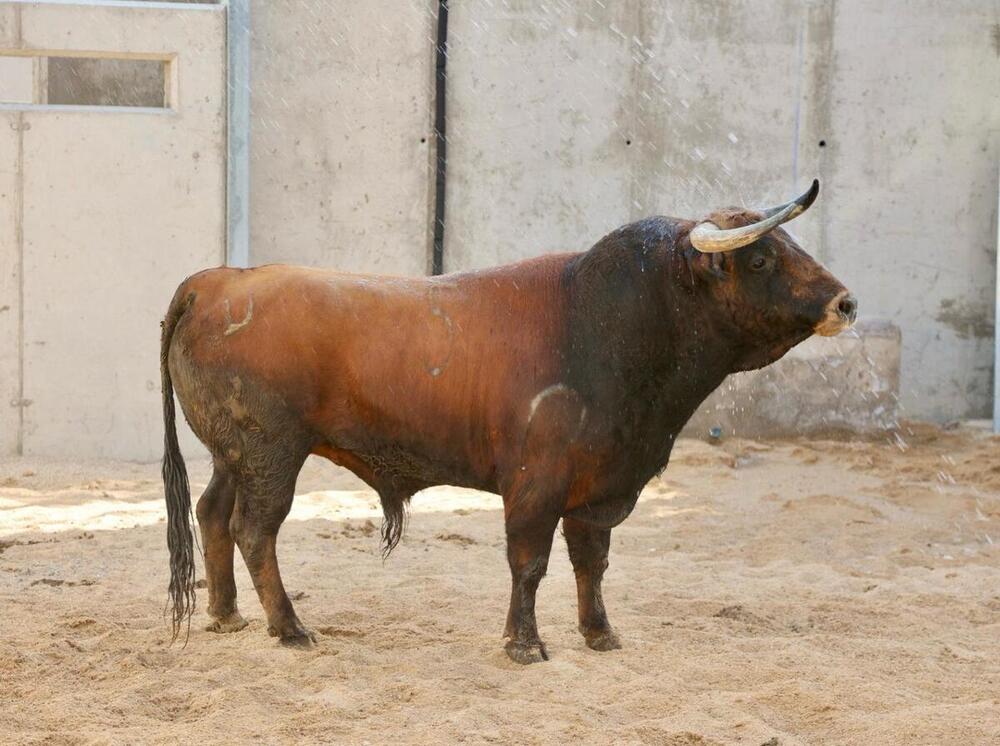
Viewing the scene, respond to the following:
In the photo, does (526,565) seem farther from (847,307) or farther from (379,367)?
(847,307)

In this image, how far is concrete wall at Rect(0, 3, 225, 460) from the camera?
9.32 metres

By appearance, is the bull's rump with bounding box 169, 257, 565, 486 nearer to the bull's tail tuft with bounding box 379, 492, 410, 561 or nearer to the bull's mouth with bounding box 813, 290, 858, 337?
the bull's tail tuft with bounding box 379, 492, 410, 561

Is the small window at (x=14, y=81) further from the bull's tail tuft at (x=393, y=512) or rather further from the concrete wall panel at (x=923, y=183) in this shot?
the bull's tail tuft at (x=393, y=512)

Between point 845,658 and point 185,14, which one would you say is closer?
point 845,658

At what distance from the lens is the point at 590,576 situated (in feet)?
18.0

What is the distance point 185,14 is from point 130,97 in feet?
10.3

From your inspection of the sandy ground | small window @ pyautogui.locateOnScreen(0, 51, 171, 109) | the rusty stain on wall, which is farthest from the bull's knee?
the rusty stain on wall

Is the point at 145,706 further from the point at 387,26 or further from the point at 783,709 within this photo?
the point at 387,26

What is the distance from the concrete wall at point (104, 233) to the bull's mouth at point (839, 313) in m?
5.53

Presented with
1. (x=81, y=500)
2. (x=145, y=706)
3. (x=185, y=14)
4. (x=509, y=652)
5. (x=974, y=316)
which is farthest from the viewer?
(x=974, y=316)

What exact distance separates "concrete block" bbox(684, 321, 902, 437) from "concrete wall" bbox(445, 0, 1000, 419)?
967mm

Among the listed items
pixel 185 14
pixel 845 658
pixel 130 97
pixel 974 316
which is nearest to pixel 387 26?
pixel 185 14

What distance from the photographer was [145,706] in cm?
457

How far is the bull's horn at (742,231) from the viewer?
4781mm
